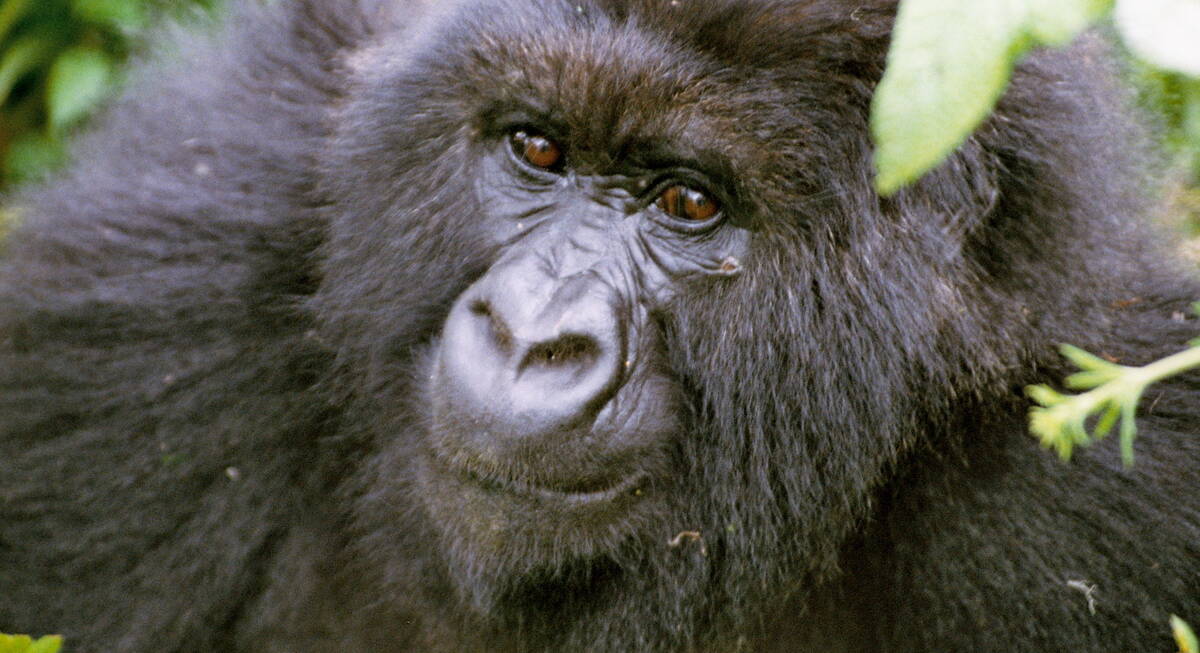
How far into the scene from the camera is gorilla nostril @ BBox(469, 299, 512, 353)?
2.37 meters

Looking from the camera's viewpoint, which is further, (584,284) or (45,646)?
(584,284)

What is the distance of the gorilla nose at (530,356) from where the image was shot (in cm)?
234

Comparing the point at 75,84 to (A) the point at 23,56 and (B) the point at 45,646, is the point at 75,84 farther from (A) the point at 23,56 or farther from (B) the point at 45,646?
(B) the point at 45,646

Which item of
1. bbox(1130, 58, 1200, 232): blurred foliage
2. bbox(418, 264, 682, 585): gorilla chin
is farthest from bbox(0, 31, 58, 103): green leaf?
bbox(1130, 58, 1200, 232): blurred foliage

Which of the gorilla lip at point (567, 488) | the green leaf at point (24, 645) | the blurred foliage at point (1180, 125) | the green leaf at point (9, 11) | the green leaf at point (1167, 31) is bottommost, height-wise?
the green leaf at point (24, 645)

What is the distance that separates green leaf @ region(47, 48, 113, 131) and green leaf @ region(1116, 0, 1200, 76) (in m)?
4.31

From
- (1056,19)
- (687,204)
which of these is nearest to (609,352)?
(687,204)

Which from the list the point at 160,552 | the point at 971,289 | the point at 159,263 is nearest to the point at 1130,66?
the point at 971,289

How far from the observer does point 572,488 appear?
247cm

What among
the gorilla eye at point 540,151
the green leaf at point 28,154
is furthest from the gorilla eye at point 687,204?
the green leaf at point 28,154

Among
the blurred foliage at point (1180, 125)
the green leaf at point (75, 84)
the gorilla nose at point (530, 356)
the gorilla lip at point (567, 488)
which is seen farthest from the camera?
the green leaf at point (75, 84)

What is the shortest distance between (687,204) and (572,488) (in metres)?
0.66

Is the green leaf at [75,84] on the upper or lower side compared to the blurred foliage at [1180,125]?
lower

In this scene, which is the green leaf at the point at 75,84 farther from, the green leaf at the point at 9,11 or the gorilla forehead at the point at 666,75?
the gorilla forehead at the point at 666,75
